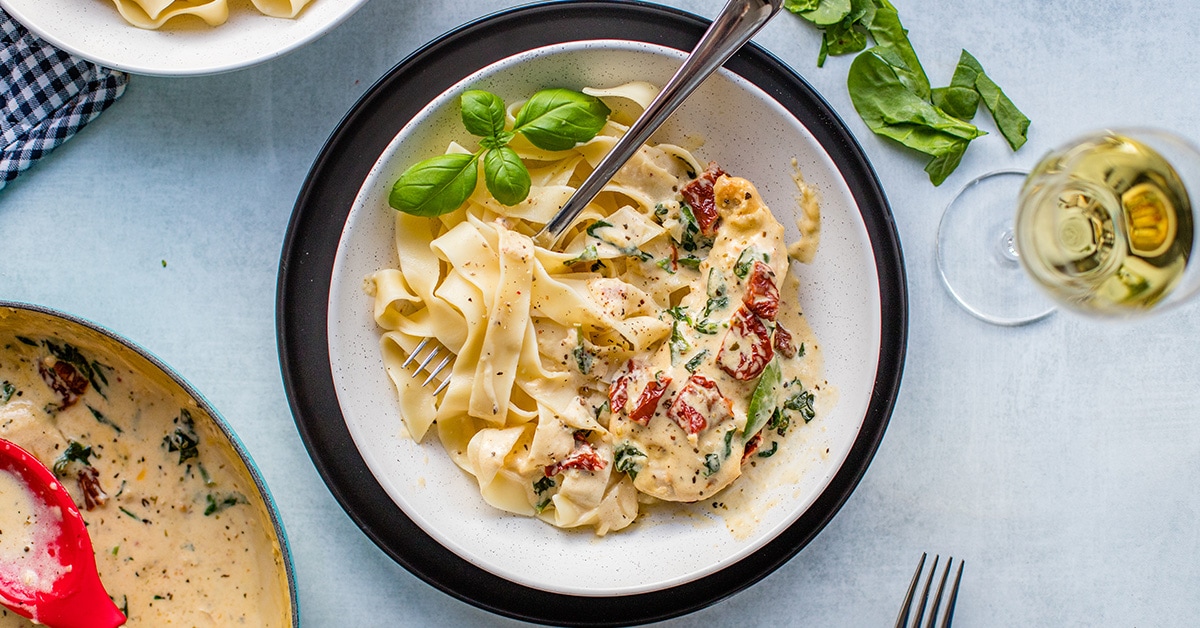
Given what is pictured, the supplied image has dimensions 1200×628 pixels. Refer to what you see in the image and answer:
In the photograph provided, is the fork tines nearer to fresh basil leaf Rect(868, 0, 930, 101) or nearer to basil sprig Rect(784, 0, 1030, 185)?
basil sprig Rect(784, 0, 1030, 185)

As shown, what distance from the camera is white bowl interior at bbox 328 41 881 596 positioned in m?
3.10

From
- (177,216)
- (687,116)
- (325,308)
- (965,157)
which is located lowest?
(177,216)

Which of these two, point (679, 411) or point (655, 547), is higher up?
point (679, 411)

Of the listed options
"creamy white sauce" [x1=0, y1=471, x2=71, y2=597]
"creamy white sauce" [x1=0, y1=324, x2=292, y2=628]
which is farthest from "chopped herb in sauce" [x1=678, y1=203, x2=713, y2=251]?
"creamy white sauce" [x1=0, y1=471, x2=71, y2=597]

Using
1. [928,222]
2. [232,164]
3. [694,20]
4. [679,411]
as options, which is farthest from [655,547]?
[232,164]

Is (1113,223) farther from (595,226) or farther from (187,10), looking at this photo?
(187,10)

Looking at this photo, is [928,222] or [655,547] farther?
[928,222]

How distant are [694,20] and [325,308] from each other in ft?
5.36

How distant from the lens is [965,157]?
353 cm

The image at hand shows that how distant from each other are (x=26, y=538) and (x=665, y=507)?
213 cm

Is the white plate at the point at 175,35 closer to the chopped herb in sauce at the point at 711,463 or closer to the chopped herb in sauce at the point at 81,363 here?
the chopped herb in sauce at the point at 81,363

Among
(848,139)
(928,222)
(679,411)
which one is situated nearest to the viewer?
(679,411)

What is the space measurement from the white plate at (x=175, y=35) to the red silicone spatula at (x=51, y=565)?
4.40 ft

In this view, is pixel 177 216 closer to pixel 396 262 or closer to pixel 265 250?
pixel 265 250
